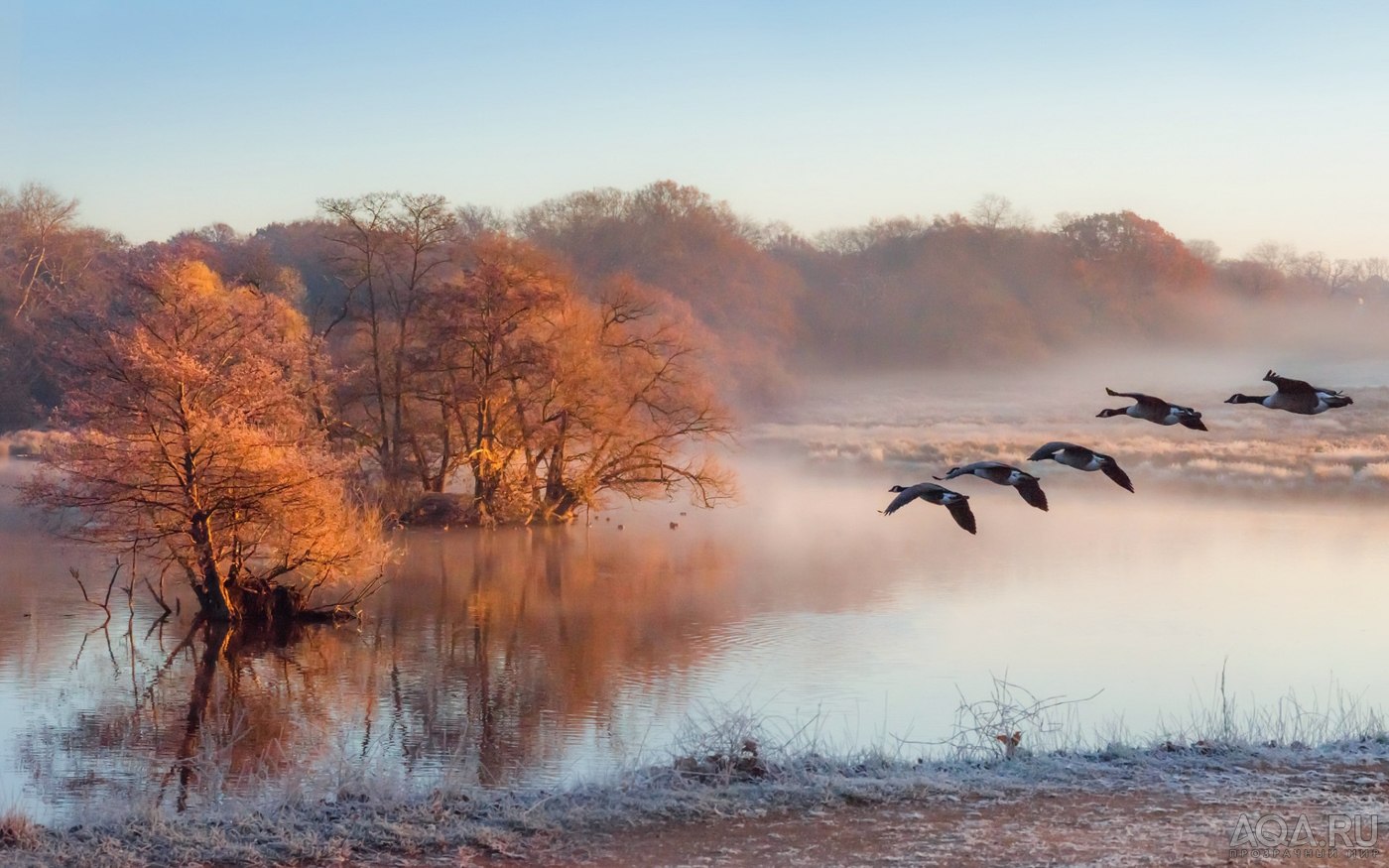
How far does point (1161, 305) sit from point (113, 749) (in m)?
60.8

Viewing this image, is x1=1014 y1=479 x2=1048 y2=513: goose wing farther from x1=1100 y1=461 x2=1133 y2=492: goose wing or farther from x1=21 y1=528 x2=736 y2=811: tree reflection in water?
x1=21 y1=528 x2=736 y2=811: tree reflection in water

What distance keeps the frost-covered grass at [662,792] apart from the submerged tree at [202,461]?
632 cm

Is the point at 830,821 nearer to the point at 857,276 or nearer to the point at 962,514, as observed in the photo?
the point at 962,514

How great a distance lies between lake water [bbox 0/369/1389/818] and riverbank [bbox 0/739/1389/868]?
81 centimetres

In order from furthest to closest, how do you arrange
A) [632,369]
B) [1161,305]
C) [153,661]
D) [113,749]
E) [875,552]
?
[1161,305] → [632,369] → [875,552] → [153,661] → [113,749]

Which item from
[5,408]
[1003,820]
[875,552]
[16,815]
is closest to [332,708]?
[16,815]

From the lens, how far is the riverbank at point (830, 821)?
6.11 metres

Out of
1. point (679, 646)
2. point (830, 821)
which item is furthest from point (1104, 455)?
point (679, 646)

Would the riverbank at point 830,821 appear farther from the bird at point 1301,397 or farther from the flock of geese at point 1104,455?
the bird at point 1301,397

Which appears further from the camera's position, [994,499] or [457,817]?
[994,499]

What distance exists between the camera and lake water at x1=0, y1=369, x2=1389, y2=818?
9852mm

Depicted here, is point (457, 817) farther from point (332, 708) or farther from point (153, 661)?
point (153, 661)

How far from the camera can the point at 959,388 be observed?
59.7 meters

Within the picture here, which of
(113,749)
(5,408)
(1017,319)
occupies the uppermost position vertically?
(1017,319)
